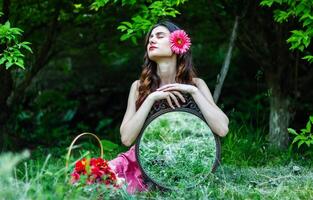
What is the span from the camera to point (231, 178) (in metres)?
4.25

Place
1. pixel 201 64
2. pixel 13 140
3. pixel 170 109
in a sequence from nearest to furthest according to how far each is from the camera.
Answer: pixel 170 109, pixel 13 140, pixel 201 64

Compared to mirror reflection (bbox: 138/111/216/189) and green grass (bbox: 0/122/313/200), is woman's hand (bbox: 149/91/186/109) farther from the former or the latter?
green grass (bbox: 0/122/313/200)

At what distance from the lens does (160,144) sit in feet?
13.0

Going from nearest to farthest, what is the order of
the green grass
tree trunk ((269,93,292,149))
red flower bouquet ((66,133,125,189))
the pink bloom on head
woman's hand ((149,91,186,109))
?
1. the green grass
2. red flower bouquet ((66,133,125,189))
3. woman's hand ((149,91,186,109))
4. the pink bloom on head
5. tree trunk ((269,93,292,149))

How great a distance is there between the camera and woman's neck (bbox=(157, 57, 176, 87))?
409 centimetres

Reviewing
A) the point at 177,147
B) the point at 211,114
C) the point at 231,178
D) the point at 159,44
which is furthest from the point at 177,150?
the point at 159,44

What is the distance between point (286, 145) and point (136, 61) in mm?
3220

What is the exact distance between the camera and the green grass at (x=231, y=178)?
118 inches

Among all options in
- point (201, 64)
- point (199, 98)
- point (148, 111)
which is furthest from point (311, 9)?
point (201, 64)

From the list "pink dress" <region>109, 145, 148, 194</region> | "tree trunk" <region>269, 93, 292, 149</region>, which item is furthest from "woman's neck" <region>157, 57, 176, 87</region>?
"tree trunk" <region>269, 93, 292, 149</region>

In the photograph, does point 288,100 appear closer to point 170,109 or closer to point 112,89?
point 170,109

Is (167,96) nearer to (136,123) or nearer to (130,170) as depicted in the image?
(136,123)

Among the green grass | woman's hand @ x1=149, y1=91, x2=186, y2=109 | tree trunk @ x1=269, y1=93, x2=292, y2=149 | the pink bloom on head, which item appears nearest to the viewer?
the green grass

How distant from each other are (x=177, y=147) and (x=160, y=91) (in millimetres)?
391
